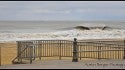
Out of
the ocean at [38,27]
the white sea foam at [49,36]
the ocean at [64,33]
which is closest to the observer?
the white sea foam at [49,36]

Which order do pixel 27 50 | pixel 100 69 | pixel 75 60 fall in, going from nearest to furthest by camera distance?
pixel 100 69, pixel 75 60, pixel 27 50

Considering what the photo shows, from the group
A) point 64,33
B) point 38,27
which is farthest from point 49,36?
point 38,27

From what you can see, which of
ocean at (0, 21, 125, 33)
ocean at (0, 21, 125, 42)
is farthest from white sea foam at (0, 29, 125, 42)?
ocean at (0, 21, 125, 33)

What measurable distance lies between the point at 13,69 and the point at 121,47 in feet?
21.4

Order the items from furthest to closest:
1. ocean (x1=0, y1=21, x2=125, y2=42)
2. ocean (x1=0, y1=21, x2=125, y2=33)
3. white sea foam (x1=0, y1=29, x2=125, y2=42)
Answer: ocean (x1=0, y1=21, x2=125, y2=33) → ocean (x1=0, y1=21, x2=125, y2=42) → white sea foam (x1=0, y1=29, x2=125, y2=42)

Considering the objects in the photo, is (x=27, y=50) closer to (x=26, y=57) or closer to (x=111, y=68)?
(x=26, y=57)

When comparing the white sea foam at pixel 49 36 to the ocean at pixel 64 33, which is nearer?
the white sea foam at pixel 49 36

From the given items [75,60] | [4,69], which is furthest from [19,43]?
[4,69]

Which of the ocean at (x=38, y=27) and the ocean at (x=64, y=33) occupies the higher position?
the ocean at (x=64, y=33)

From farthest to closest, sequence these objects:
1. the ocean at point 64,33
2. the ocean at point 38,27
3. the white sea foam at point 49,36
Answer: the ocean at point 38,27 → the ocean at point 64,33 → the white sea foam at point 49,36

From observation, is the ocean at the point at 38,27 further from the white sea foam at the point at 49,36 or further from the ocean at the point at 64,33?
the white sea foam at the point at 49,36

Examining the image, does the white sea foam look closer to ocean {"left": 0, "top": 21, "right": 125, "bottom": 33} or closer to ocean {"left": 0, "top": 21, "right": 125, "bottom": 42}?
ocean {"left": 0, "top": 21, "right": 125, "bottom": 42}

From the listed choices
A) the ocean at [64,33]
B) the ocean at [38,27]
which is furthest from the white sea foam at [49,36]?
the ocean at [38,27]

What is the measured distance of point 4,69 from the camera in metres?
11.4
